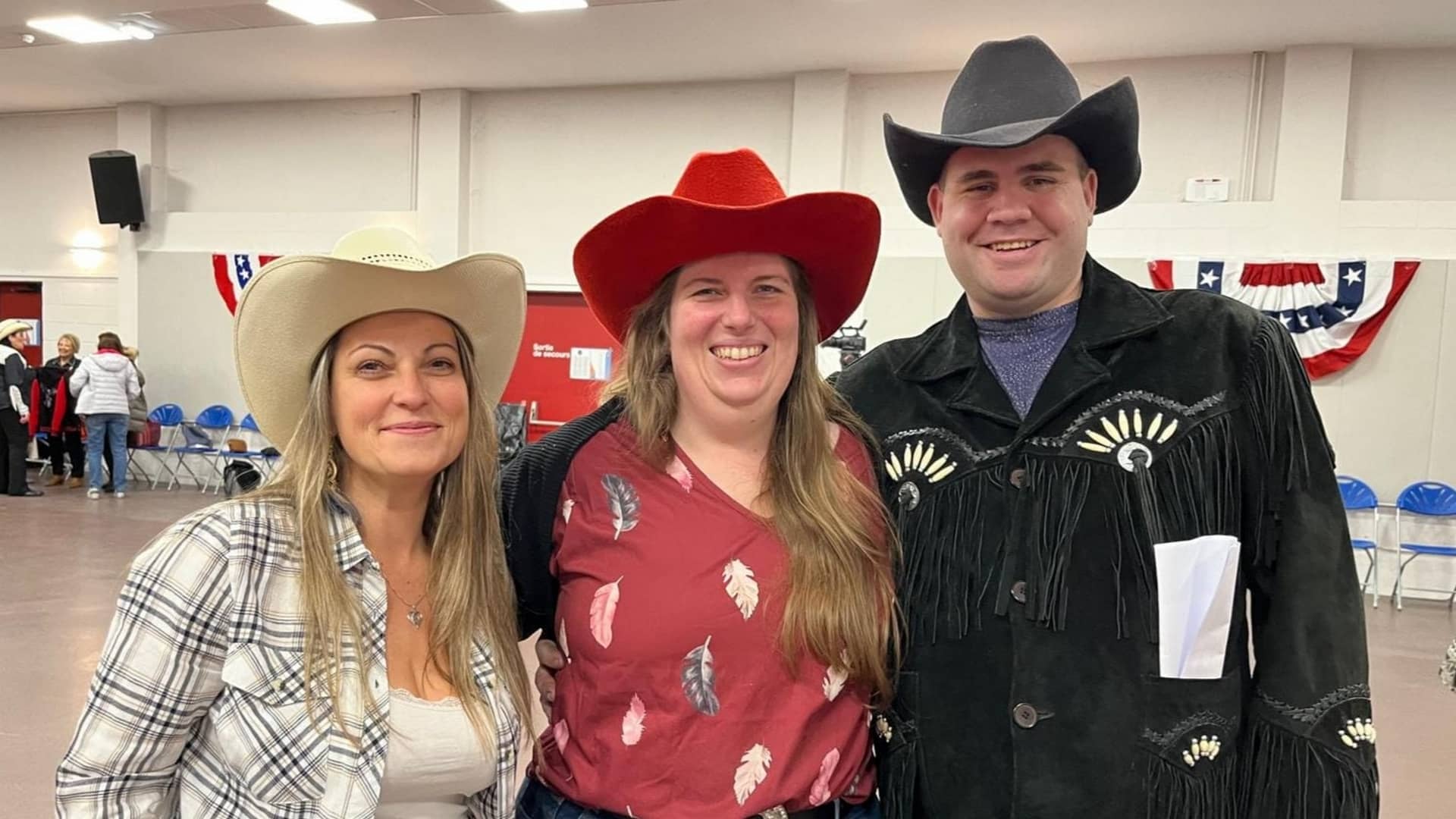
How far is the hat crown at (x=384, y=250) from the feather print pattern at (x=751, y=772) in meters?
0.85

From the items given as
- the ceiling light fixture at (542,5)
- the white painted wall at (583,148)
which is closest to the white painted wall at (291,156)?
the white painted wall at (583,148)

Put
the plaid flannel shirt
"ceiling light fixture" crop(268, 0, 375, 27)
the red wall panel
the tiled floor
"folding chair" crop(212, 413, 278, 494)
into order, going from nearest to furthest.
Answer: the plaid flannel shirt → the tiled floor → "ceiling light fixture" crop(268, 0, 375, 27) → the red wall panel → "folding chair" crop(212, 413, 278, 494)

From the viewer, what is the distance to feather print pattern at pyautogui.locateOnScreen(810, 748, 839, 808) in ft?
4.57

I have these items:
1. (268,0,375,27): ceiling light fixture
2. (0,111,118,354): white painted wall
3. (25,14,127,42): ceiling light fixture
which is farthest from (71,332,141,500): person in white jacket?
(268,0,375,27): ceiling light fixture

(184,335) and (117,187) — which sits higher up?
(117,187)

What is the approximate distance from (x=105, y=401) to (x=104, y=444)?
0.69 meters

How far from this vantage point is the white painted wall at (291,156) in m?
9.20

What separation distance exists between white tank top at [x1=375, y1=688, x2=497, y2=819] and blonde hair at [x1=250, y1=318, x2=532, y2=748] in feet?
0.09

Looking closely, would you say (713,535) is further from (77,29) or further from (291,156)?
(291,156)

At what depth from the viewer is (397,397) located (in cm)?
140

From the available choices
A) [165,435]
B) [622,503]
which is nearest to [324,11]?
[165,435]

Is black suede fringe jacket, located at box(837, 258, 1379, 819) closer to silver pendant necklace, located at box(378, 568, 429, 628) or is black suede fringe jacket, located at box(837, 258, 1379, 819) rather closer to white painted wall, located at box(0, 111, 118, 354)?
silver pendant necklace, located at box(378, 568, 429, 628)

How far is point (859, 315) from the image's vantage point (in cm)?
786

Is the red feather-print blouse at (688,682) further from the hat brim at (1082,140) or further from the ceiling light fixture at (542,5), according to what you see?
the ceiling light fixture at (542,5)
